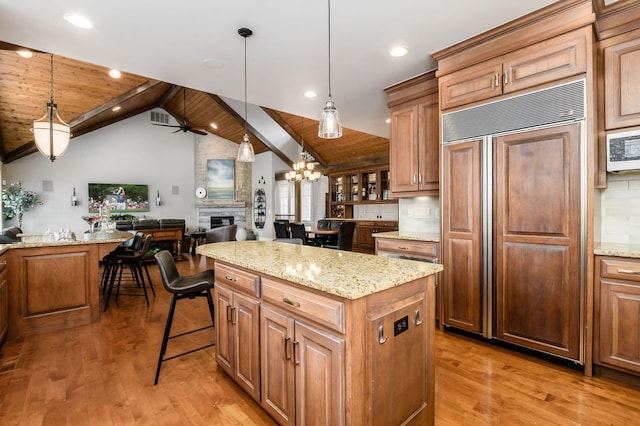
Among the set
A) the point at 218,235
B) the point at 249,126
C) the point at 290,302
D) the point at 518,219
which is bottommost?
the point at 218,235

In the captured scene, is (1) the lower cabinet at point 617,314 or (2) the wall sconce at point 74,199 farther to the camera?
(2) the wall sconce at point 74,199

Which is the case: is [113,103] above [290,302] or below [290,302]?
above

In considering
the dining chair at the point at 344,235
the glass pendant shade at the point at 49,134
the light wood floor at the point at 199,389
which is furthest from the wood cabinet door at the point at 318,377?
the dining chair at the point at 344,235

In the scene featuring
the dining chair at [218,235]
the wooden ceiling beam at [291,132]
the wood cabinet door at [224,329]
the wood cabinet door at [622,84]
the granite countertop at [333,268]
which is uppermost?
the wooden ceiling beam at [291,132]

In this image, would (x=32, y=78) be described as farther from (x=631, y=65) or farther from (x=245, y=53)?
(x=631, y=65)

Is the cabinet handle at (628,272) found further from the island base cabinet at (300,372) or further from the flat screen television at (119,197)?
the flat screen television at (119,197)

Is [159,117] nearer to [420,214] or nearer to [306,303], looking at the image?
[420,214]

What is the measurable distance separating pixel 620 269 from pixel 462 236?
3.32 feet

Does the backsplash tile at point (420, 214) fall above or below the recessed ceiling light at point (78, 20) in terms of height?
below

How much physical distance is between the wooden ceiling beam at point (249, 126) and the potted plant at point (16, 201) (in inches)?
203

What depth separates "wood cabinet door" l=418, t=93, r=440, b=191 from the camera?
124 inches

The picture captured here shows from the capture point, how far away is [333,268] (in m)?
1.58

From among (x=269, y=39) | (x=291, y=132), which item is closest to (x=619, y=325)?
(x=269, y=39)

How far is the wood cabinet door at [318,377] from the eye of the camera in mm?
1240
